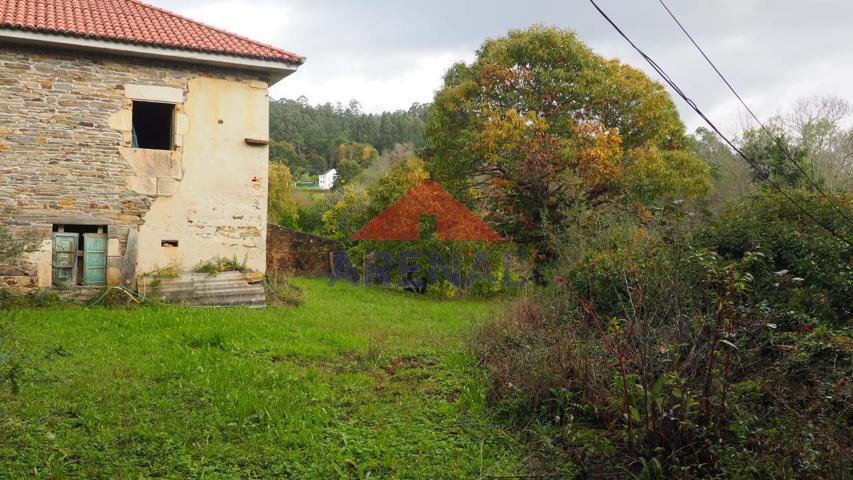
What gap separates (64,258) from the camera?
1130cm

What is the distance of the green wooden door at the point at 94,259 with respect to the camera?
11.4 meters

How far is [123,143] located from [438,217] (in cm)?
791

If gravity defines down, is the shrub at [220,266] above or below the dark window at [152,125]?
below

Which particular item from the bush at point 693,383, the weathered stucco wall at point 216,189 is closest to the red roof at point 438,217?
the weathered stucco wall at point 216,189

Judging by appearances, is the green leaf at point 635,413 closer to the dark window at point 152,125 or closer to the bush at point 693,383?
the bush at point 693,383

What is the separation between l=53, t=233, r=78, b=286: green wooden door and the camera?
11234 millimetres

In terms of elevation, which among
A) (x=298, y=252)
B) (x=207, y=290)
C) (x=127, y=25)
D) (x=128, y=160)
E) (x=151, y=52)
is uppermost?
(x=127, y=25)

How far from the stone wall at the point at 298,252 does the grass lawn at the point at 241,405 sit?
947cm

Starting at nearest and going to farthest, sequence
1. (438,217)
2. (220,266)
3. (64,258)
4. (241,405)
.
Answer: (241,405) → (64,258) → (220,266) → (438,217)

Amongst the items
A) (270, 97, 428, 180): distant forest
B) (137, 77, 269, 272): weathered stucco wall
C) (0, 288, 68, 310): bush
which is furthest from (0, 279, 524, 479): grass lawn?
(270, 97, 428, 180): distant forest

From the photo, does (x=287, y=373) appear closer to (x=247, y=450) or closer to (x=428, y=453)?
(x=247, y=450)

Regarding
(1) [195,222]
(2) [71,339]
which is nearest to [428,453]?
(2) [71,339]

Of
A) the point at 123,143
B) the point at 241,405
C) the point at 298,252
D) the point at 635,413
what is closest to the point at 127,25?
the point at 123,143

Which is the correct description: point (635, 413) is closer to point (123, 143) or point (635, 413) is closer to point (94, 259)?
point (94, 259)
